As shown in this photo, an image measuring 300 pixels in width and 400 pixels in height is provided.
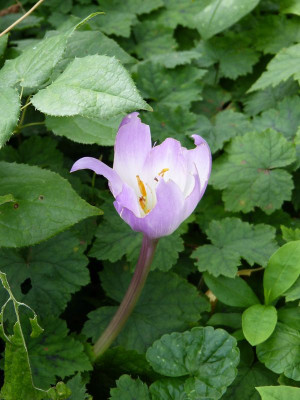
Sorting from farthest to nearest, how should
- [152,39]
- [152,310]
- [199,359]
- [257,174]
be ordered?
[152,39] → [257,174] → [152,310] → [199,359]

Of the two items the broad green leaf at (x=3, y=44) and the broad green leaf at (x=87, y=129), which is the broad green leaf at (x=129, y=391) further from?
the broad green leaf at (x=3, y=44)

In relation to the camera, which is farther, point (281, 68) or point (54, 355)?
point (281, 68)

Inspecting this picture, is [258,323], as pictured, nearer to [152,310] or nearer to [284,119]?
[152,310]

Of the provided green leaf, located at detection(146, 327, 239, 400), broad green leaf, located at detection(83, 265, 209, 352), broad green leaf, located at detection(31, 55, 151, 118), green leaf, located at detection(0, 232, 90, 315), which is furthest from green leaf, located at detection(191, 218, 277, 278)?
broad green leaf, located at detection(31, 55, 151, 118)

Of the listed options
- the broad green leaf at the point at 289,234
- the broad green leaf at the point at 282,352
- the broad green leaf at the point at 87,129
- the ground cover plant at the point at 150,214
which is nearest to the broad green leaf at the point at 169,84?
the ground cover plant at the point at 150,214

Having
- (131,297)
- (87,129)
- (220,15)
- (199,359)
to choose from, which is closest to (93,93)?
(87,129)

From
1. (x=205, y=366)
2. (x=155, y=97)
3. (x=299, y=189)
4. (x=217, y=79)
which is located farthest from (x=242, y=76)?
(x=205, y=366)

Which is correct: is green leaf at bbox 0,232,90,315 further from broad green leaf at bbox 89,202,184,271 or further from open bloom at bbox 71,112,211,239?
open bloom at bbox 71,112,211,239
